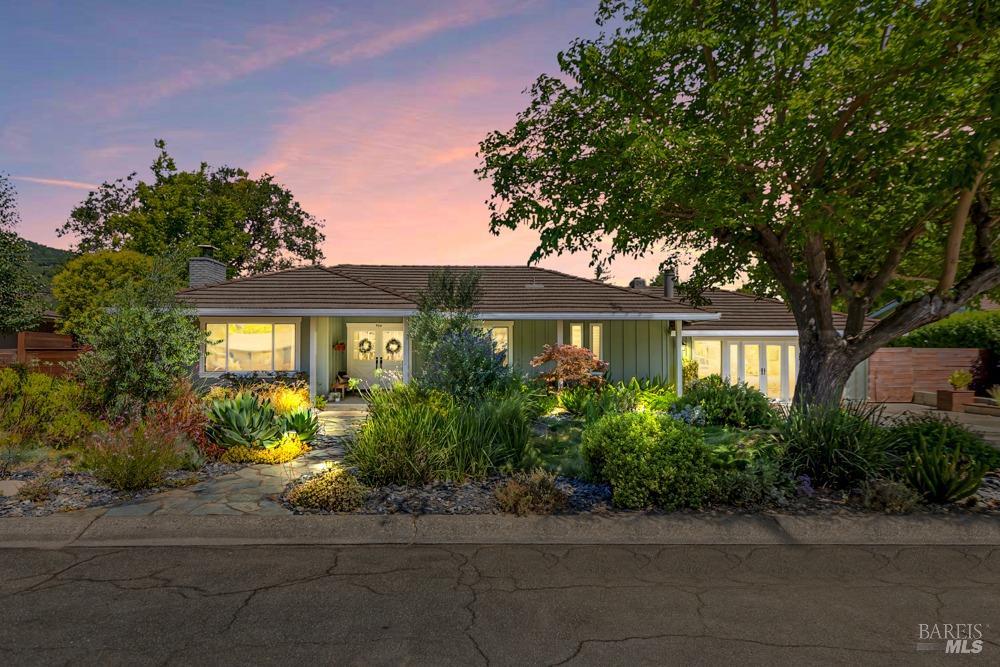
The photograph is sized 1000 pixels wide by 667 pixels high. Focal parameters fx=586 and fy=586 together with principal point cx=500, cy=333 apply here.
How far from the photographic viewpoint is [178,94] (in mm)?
12633

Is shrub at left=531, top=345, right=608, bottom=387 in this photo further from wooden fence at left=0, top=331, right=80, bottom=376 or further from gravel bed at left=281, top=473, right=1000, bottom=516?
wooden fence at left=0, top=331, right=80, bottom=376

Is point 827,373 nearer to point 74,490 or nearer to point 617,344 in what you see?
point 617,344

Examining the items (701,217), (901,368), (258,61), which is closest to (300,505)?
(701,217)

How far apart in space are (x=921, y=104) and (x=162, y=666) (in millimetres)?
11478

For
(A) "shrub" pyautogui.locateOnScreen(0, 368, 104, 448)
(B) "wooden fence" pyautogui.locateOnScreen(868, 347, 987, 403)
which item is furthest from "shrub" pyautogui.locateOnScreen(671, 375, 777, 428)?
(B) "wooden fence" pyautogui.locateOnScreen(868, 347, 987, 403)

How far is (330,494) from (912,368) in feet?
70.0

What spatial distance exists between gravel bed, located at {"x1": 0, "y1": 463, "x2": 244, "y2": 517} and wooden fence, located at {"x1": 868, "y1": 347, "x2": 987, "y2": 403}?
2061 centimetres

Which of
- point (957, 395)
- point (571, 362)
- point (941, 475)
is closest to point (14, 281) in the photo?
point (571, 362)

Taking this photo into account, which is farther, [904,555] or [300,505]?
[300,505]

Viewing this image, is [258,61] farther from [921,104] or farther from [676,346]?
[676,346]

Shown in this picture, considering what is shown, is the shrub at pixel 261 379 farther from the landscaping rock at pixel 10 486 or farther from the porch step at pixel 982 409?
the porch step at pixel 982 409

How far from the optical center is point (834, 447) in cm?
728

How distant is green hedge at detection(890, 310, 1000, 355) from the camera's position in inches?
798

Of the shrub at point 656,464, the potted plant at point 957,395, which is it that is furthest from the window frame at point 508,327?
the potted plant at point 957,395
